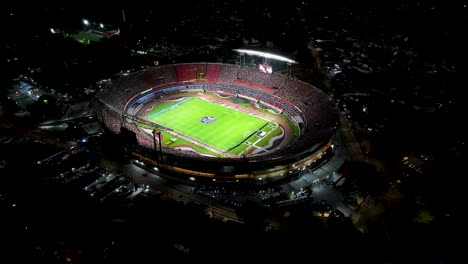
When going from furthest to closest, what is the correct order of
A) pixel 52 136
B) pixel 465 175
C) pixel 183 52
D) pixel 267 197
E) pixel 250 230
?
pixel 183 52 < pixel 52 136 < pixel 465 175 < pixel 267 197 < pixel 250 230

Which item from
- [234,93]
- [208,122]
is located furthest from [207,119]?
[234,93]

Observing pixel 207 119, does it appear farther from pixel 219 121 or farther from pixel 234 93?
pixel 234 93

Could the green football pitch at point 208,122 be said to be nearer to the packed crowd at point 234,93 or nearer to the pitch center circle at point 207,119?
the pitch center circle at point 207,119

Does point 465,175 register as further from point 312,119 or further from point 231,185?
point 231,185

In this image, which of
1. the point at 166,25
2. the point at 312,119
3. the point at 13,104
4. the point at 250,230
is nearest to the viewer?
the point at 250,230

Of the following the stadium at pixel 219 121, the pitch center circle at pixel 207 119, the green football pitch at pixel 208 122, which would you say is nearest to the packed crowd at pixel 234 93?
the stadium at pixel 219 121

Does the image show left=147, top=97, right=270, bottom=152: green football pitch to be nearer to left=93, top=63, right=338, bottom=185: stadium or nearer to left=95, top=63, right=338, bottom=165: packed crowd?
left=93, top=63, right=338, bottom=185: stadium

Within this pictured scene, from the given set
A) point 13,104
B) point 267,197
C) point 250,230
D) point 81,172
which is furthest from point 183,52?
point 250,230
